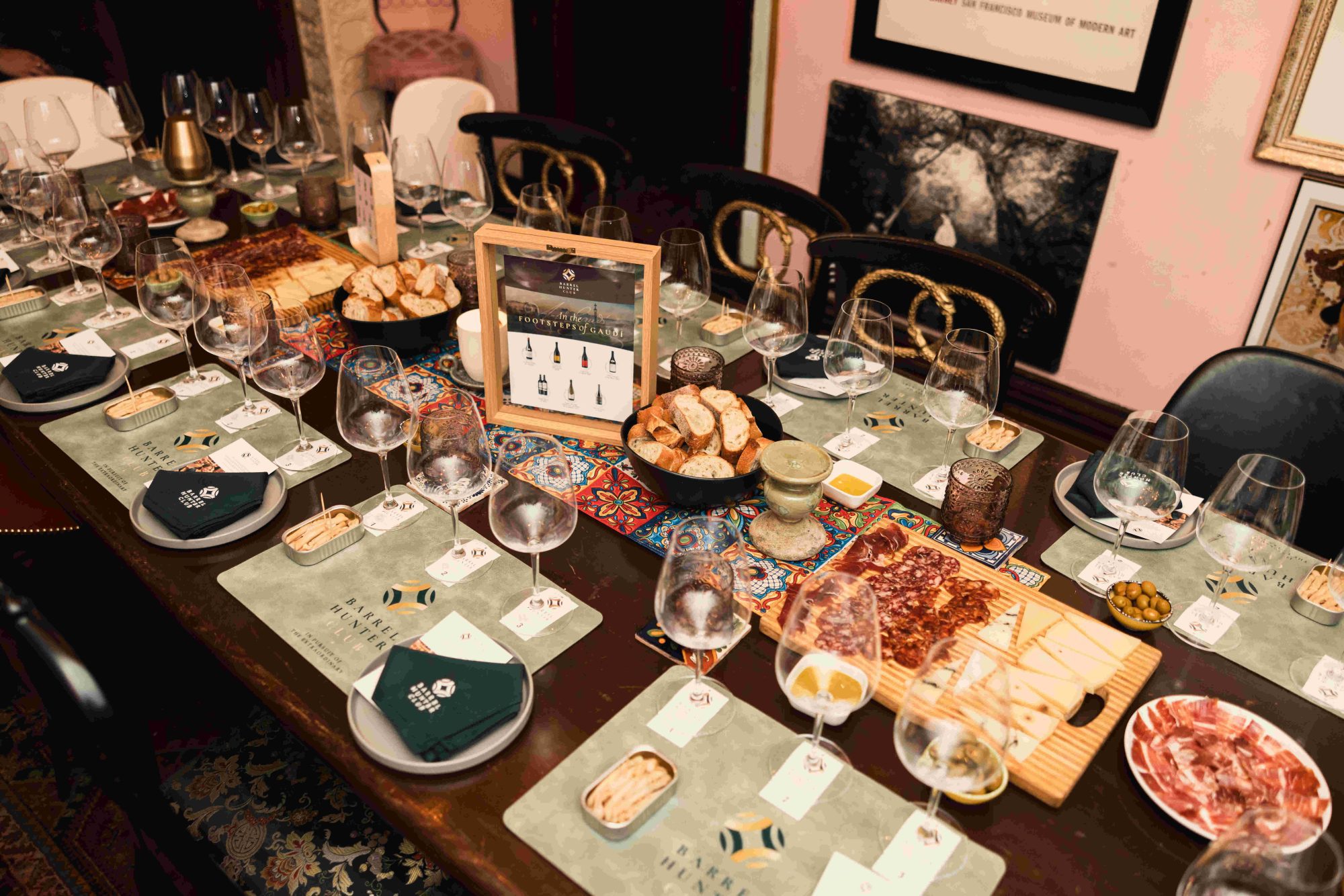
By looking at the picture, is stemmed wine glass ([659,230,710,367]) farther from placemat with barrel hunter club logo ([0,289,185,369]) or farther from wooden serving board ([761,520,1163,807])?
placemat with barrel hunter club logo ([0,289,185,369])

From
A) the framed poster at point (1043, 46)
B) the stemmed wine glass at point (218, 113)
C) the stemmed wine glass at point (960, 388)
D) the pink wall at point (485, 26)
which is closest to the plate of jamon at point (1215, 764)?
the stemmed wine glass at point (960, 388)

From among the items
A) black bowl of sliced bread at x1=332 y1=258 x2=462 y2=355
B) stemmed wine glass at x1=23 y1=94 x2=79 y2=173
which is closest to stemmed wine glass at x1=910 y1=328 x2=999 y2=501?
black bowl of sliced bread at x1=332 y1=258 x2=462 y2=355

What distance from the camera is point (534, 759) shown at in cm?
114

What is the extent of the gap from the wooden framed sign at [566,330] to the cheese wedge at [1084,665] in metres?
0.75

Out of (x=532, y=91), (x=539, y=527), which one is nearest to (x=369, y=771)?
(x=539, y=527)

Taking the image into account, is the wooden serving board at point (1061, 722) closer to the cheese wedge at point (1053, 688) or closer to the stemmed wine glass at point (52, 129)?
the cheese wedge at point (1053, 688)

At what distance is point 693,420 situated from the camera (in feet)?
4.95

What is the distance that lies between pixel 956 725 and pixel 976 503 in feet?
1.72

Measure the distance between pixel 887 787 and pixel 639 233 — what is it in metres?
3.64

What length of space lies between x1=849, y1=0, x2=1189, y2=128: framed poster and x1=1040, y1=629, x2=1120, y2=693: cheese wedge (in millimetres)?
2067

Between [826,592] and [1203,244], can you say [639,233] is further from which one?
[826,592]

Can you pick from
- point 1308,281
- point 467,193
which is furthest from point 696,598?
point 1308,281

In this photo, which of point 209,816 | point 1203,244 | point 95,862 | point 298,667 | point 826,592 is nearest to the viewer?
point 826,592

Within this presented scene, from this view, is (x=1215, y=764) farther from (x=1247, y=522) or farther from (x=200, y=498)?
(x=200, y=498)
